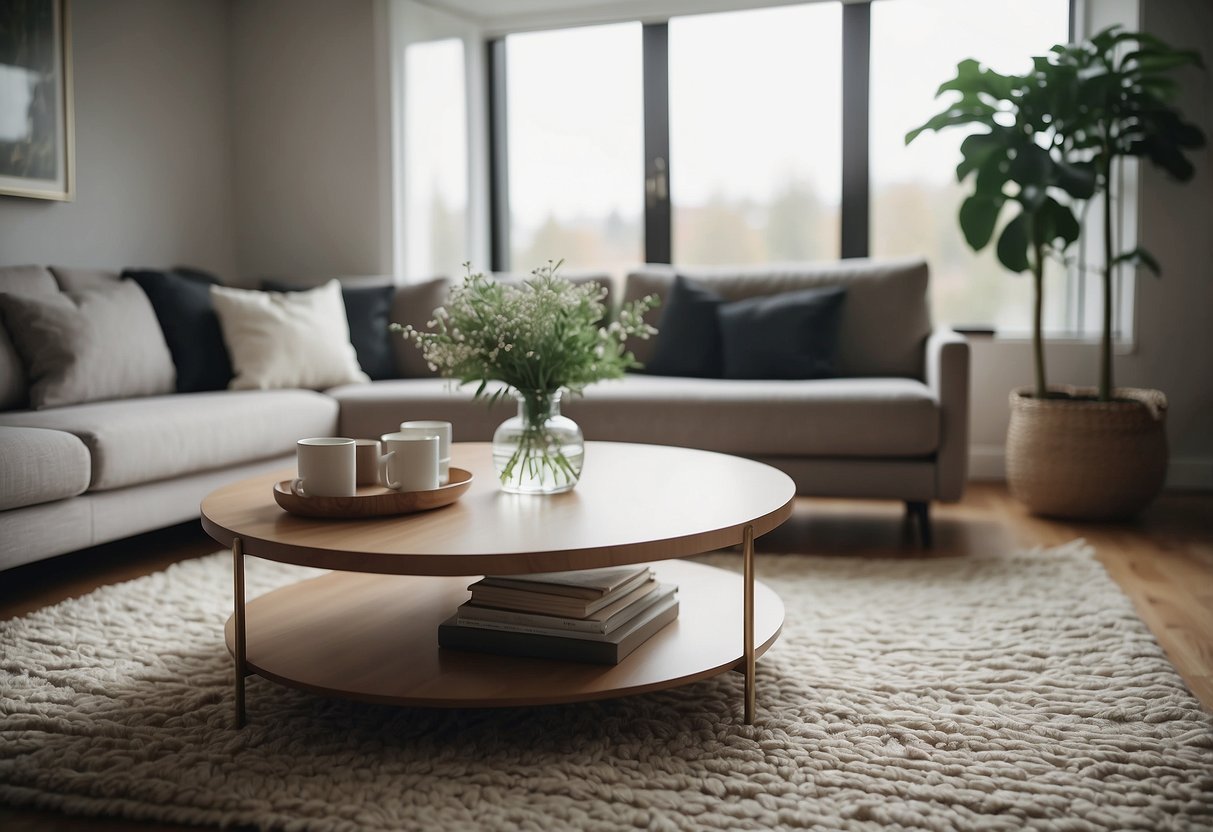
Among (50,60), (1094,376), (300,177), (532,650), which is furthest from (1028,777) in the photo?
(300,177)

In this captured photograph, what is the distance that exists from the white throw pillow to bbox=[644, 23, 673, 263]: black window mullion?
1.65 metres

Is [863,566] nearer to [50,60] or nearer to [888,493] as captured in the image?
[888,493]

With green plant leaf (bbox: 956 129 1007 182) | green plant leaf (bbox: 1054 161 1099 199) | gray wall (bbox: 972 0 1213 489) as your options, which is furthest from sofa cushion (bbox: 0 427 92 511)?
gray wall (bbox: 972 0 1213 489)

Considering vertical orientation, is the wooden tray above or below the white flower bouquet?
below

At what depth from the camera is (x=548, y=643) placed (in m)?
1.74

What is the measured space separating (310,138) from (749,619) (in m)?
3.81

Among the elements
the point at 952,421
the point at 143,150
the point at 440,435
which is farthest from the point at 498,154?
the point at 440,435

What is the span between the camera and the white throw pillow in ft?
11.5

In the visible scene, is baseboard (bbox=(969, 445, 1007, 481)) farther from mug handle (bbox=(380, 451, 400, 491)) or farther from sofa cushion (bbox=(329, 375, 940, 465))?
mug handle (bbox=(380, 451, 400, 491))

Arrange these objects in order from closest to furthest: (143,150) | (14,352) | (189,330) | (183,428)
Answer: (183,428), (14,352), (189,330), (143,150)

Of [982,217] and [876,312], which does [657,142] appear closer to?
[876,312]

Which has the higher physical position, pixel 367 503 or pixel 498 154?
pixel 498 154

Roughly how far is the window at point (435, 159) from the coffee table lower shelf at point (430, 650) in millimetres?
2840

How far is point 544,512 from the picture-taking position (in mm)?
1804
